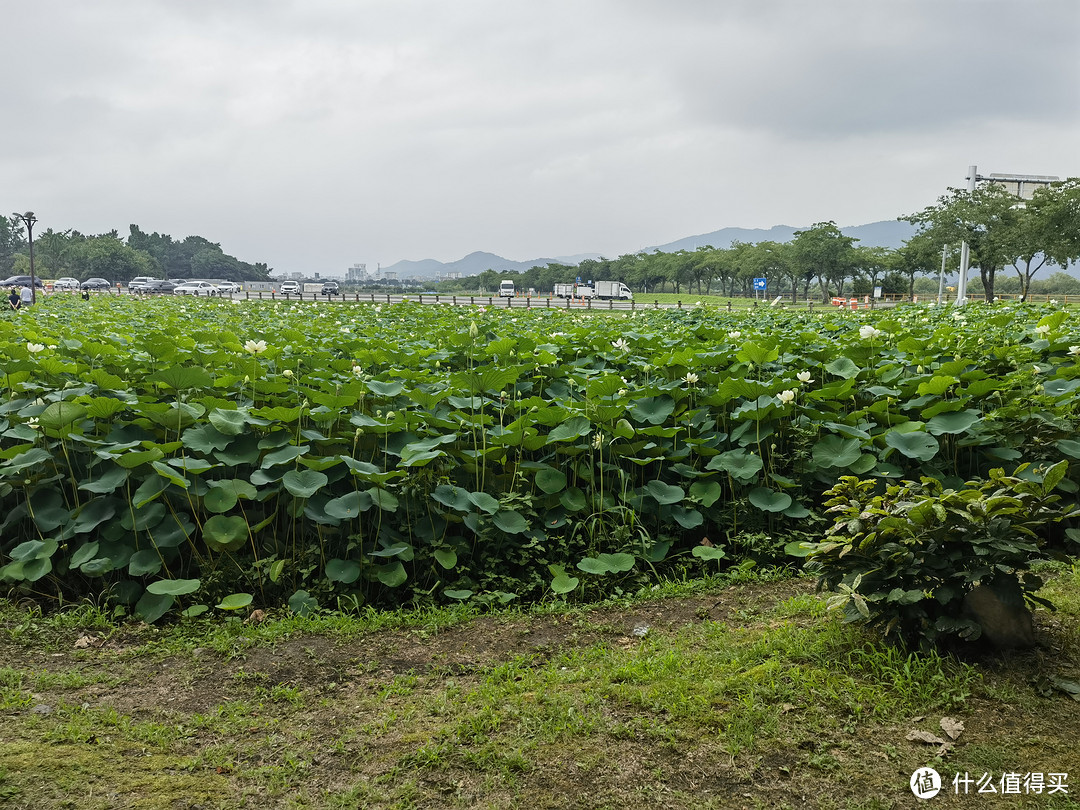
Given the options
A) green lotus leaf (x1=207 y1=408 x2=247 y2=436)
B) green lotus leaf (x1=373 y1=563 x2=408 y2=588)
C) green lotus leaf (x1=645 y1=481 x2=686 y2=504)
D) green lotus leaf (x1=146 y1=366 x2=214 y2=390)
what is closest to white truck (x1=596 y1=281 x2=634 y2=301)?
green lotus leaf (x1=645 y1=481 x2=686 y2=504)

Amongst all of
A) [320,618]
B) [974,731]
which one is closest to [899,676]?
[974,731]

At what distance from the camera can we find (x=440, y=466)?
383 centimetres

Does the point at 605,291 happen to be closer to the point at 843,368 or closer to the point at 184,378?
the point at 843,368

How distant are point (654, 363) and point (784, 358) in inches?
37.4

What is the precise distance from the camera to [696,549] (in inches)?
154

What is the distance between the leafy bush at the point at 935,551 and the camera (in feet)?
7.97

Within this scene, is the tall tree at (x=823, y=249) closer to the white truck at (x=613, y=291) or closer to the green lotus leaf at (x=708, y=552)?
the white truck at (x=613, y=291)

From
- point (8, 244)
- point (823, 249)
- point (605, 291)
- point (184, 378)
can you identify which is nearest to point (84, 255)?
point (8, 244)

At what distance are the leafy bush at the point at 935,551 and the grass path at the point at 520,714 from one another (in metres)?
0.16

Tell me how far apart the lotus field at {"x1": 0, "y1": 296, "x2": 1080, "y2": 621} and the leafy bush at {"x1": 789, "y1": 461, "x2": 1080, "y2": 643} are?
126 cm

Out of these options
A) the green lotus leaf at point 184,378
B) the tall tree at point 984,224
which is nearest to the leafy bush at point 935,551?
the green lotus leaf at point 184,378

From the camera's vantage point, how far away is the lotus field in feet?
11.8

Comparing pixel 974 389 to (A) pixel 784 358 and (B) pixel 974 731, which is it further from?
(B) pixel 974 731

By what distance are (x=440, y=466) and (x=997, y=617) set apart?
252 centimetres
